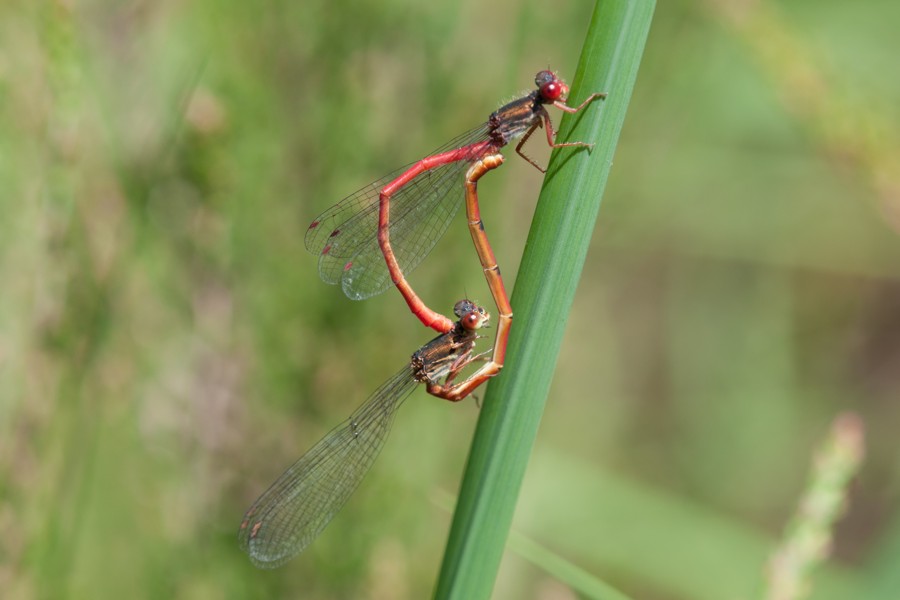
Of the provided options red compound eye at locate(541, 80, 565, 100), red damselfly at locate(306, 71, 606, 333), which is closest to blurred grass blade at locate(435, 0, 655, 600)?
red compound eye at locate(541, 80, 565, 100)

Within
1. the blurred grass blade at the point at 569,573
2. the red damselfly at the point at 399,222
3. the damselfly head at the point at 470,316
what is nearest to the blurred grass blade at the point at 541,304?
the blurred grass blade at the point at 569,573

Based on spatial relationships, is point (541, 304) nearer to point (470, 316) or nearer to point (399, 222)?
point (470, 316)

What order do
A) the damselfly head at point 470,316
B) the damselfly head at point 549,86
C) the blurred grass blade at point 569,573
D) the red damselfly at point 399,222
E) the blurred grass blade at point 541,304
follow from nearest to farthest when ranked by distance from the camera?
the blurred grass blade at point 541,304 < the blurred grass blade at point 569,573 < the damselfly head at point 549,86 < the damselfly head at point 470,316 < the red damselfly at point 399,222

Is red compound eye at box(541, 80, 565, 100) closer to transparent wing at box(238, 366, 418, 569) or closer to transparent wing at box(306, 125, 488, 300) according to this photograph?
transparent wing at box(306, 125, 488, 300)

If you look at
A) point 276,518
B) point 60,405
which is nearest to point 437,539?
point 276,518

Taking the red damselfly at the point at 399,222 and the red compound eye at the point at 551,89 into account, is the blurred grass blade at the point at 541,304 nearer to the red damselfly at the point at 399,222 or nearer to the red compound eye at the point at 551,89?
the red compound eye at the point at 551,89

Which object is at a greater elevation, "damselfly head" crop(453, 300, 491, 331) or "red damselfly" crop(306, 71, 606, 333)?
"red damselfly" crop(306, 71, 606, 333)
